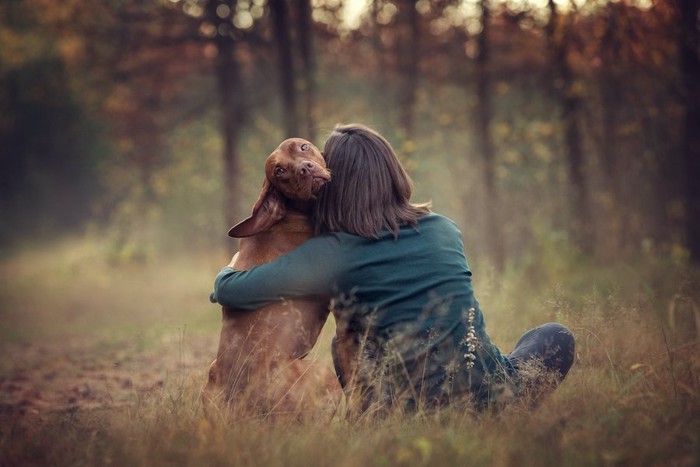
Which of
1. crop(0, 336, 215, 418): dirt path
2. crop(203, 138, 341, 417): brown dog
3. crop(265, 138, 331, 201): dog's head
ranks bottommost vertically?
crop(0, 336, 215, 418): dirt path

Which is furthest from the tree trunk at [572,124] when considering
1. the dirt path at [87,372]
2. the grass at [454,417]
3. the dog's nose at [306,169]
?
the dog's nose at [306,169]

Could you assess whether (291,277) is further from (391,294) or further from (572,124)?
(572,124)

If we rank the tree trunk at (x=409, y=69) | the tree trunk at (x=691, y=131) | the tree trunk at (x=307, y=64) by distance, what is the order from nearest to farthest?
the tree trunk at (x=691, y=131)
the tree trunk at (x=307, y=64)
the tree trunk at (x=409, y=69)

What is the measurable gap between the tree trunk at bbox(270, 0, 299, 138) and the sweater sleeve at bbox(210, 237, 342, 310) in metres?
6.71

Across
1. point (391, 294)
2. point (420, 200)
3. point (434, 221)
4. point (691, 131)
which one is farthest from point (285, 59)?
point (391, 294)

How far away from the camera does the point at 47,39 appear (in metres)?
24.2

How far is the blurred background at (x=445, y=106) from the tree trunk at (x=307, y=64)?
0.11 ft

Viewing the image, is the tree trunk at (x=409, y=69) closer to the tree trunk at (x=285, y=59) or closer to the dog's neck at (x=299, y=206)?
the tree trunk at (x=285, y=59)

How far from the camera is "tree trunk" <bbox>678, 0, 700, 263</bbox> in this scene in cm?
720

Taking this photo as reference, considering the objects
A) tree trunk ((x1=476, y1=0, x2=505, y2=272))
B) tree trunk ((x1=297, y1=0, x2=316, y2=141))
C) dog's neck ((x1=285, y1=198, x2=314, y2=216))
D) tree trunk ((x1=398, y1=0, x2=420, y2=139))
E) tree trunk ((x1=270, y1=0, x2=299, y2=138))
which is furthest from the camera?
tree trunk ((x1=398, y1=0, x2=420, y2=139))

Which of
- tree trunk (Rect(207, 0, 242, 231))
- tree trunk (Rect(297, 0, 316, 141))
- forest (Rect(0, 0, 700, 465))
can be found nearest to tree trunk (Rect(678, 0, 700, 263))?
forest (Rect(0, 0, 700, 465))

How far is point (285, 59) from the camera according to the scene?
966 cm

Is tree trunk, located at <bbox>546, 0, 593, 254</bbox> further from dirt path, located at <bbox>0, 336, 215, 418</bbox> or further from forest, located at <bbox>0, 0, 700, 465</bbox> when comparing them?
dirt path, located at <bbox>0, 336, 215, 418</bbox>

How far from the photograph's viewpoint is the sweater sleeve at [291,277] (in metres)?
2.99
